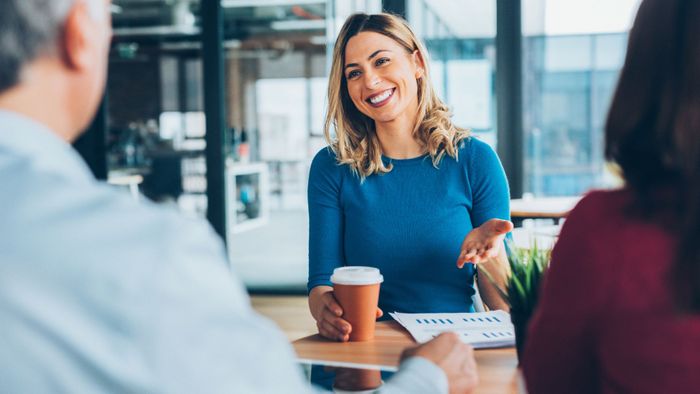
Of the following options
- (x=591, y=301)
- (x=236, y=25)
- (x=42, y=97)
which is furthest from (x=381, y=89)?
(x=236, y=25)

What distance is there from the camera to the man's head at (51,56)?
0.59m

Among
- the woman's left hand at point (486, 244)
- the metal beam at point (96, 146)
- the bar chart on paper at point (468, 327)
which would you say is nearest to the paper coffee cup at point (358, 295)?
the bar chart on paper at point (468, 327)

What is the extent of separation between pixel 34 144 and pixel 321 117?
16.4 feet

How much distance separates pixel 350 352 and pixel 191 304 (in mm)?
832

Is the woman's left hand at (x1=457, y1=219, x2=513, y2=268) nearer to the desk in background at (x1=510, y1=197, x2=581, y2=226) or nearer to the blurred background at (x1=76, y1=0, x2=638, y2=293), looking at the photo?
the blurred background at (x1=76, y1=0, x2=638, y2=293)

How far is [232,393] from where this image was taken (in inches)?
21.3

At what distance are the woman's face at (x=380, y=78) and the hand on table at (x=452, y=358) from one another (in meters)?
1.03

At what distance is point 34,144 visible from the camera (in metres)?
0.58

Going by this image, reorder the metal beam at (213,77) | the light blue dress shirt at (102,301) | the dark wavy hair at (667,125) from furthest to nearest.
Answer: the metal beam at (213,77)
the dark wavy hair at (667,125)
the light blue dress shirt at (102,301)

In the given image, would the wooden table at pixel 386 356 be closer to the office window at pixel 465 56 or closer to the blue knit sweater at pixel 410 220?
the blue knit sweater at pixel 410 220

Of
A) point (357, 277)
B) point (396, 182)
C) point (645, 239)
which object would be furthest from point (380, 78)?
point (645, 239)

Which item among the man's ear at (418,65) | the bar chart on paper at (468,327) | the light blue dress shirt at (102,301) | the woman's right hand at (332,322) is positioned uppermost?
the man's ear at (418,65)

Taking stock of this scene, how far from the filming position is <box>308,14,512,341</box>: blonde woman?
176 cm

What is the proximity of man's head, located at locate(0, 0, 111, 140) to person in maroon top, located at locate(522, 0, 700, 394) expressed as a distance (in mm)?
515
